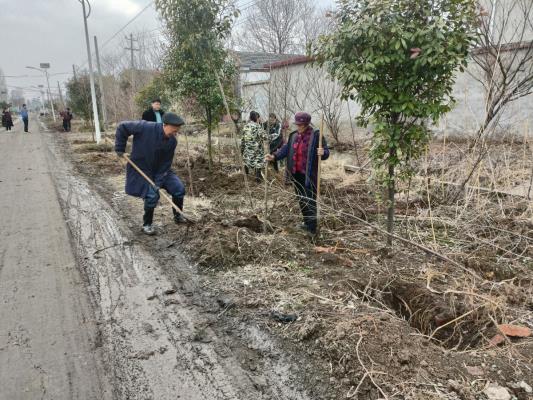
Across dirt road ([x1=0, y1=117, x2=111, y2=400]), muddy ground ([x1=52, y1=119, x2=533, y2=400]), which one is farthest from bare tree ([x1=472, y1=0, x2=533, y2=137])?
dirt road ([x1=0, y1=117, x2=111, y2=400])

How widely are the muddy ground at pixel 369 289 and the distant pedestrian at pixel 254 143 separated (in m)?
1.75

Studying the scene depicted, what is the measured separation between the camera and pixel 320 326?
3049 mm

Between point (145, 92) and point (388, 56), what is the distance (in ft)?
61.7

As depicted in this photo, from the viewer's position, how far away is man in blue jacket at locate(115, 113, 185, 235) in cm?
510

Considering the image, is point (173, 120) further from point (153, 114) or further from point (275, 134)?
point (275, 134)

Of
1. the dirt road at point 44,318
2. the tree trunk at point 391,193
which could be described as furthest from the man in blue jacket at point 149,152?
the tree trunk at point 391,193

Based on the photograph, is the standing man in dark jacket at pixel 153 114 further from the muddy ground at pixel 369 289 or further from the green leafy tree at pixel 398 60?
the green leafy tree at pixel 398 60

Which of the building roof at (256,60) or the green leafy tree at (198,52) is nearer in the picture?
the green leafy tree at (198,52)

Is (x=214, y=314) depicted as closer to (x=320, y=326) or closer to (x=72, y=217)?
(x=320, y=326)

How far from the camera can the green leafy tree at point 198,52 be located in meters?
5.67

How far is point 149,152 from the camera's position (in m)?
5.23

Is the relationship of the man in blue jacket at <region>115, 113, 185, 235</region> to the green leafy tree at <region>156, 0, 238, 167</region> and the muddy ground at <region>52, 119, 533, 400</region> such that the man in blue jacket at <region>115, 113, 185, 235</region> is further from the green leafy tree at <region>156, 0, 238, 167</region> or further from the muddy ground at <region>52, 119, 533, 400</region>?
the green leafy tree at <region>156, 0, 238, 167</region>

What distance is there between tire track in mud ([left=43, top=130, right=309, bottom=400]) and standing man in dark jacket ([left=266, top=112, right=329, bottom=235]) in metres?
1.88

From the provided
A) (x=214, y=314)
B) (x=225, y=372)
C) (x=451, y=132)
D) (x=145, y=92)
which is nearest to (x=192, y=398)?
(x=225, y=372)
